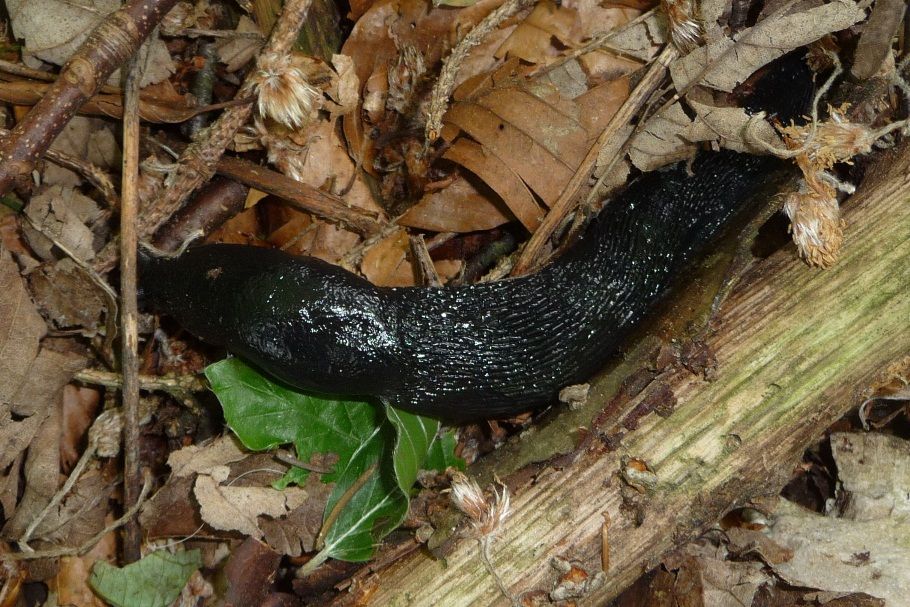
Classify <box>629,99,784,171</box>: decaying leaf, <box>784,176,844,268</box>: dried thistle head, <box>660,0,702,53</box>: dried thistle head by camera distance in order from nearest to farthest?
<box>784,176,844,268</box>: dried thistle head < <box>629,99,784,171</box>: decaying leaf < <box>660,0,702,53</box>: dried thistle head

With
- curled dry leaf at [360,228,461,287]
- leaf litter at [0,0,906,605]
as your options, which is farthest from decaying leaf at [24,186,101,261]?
curled dry leaf at [360,228,461,287]

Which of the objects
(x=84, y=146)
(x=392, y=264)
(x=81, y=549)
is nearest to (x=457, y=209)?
(x=392, y=264)

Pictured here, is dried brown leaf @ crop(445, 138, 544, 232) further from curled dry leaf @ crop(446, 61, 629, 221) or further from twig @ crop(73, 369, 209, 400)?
twig @ crop(73, 369, 209, 400)

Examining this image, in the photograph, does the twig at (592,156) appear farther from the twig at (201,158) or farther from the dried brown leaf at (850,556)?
the dried brown leaf at (850,556)

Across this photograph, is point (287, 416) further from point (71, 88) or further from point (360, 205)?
point (71, 88)

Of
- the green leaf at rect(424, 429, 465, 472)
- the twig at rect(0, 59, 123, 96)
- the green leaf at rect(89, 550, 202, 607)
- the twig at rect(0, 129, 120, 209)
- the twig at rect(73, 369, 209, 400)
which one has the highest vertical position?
the twig at rect(0, 59, 123, 96)

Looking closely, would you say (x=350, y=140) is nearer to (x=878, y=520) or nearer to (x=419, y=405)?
(x=419, y=405)
